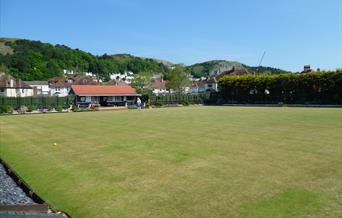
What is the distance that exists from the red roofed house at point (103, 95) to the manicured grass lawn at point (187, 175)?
45.4 metres

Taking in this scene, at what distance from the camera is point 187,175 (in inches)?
303

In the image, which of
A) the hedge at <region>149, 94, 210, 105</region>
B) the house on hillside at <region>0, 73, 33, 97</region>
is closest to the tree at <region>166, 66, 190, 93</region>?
the hedge at <region>149, 94, 210, 105</region>

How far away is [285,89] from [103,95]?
1097 inches

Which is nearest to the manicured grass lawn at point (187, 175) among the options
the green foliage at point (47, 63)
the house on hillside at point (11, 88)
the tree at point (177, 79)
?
the house on hillside at point (11, 88)

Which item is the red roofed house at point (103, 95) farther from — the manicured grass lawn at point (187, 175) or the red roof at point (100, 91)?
the manicured grass lawn at point (187, 175)


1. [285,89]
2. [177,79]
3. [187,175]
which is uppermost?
A: [177,79]

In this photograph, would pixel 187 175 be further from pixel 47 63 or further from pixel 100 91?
pixel 47 63

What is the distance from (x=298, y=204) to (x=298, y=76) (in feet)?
143

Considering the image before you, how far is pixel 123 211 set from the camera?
561 cm

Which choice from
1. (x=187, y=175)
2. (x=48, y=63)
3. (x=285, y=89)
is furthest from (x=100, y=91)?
(x=48, y=63)

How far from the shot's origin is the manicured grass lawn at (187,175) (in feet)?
18.9

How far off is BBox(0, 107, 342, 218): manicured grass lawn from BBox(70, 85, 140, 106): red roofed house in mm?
45415

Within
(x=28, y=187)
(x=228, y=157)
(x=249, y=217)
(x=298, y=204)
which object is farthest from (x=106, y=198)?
(x=228, y=157)

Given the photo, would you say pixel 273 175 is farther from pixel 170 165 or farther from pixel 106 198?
pixel 106 198
